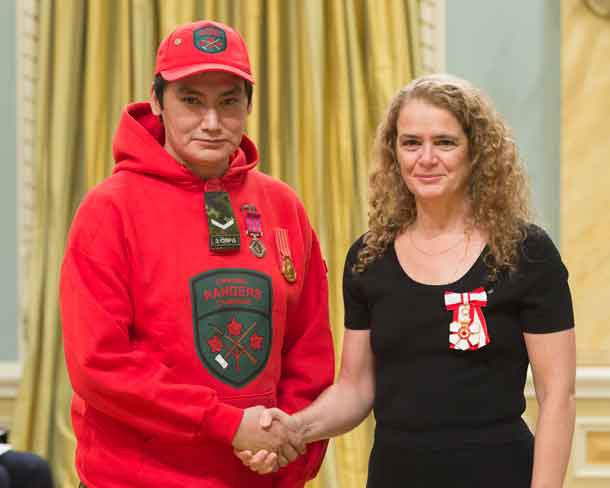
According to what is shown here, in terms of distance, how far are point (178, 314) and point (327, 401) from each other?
429 millimetres

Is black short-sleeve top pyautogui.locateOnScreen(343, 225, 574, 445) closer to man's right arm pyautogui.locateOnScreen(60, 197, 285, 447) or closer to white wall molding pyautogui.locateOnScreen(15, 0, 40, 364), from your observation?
man's right arm pyautogui.locateOnScreen(60, 197, 285, 447)

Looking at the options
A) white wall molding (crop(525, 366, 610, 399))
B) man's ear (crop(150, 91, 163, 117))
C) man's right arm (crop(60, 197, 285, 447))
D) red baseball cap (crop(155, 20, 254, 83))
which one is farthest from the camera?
white wall molding (crop(525, 366, 610, 399))

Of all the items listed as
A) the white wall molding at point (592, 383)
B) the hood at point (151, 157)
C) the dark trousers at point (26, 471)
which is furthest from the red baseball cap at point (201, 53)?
the white wall molding at point (592, 383)

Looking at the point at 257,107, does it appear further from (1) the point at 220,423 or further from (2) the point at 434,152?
(1) the point at 220,423

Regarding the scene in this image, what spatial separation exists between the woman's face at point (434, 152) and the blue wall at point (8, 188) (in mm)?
2074

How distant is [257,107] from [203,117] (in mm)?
1588

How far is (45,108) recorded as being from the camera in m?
3.51

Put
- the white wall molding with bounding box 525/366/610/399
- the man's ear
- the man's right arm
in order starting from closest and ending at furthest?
the man's right arm < the man's ear < the white wall molding with bounding box 525/366/610/399

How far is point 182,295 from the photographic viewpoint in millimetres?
1939

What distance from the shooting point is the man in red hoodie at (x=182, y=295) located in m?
1.89

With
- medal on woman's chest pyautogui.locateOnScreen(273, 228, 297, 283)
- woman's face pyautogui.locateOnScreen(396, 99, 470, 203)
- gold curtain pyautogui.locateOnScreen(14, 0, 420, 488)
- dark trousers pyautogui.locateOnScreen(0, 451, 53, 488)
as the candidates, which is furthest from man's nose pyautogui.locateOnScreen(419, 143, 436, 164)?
gold curtain pyautogui.locateOnScreen(14, 0, 420, 488)

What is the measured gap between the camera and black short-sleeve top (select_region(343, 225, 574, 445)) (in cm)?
189

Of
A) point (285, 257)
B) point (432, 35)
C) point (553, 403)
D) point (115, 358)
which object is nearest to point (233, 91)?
point (285, 257)

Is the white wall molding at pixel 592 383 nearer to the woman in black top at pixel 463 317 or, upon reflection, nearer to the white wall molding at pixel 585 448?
the white wall molding at pixel 585 448
